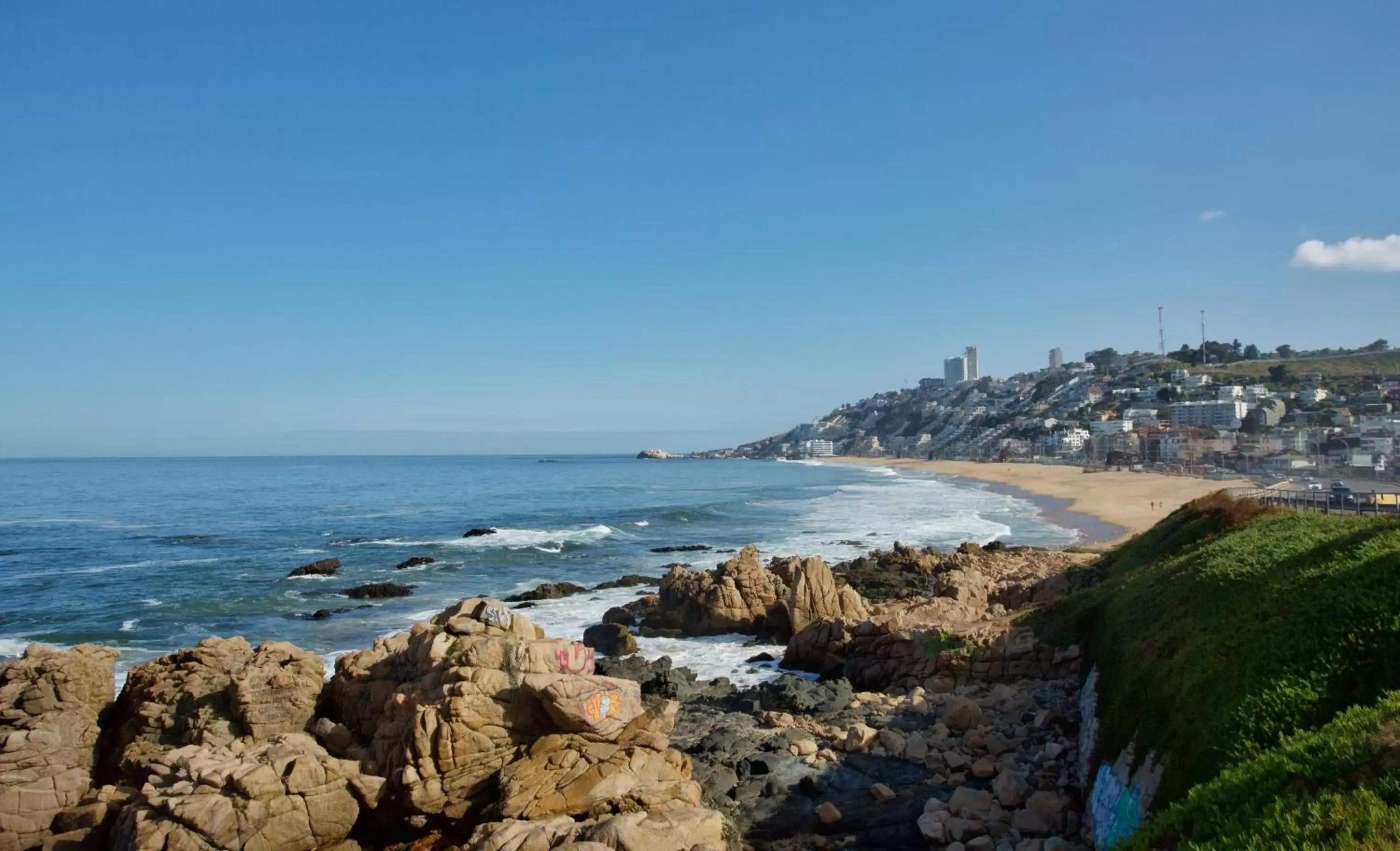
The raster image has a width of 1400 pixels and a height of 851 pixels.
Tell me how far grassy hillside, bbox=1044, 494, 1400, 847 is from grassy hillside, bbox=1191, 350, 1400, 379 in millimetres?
149517

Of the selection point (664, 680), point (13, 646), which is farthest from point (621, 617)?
point (13, 646)

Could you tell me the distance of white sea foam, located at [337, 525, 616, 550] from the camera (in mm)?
46719

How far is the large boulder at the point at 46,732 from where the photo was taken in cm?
1172

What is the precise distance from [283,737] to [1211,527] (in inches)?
799

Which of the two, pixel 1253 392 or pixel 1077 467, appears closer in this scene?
pixel 1077 467

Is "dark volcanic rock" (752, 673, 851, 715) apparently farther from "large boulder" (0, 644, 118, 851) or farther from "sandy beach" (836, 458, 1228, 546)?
"sandy beach" (836, 458, 1228, 546)

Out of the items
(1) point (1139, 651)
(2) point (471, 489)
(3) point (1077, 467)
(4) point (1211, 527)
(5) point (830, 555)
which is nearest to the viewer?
(1) point (1139, 651)

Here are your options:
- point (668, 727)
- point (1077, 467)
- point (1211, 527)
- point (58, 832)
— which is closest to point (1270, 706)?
point (668, 727)

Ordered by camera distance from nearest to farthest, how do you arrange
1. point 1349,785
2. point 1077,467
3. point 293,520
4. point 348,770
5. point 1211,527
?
point 1349,785
point 348,770
point 1211,527
point 293,520
point 1077,467

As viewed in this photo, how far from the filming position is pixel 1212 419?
11812cm

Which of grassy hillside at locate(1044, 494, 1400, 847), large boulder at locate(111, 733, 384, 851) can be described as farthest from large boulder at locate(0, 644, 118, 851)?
grassy hillside at locate(1044, 494, 1400, 847)

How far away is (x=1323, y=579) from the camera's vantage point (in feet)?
32.0

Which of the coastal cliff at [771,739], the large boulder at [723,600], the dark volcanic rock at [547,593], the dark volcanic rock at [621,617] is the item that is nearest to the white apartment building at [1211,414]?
the dark volcanic rock at [547,593]

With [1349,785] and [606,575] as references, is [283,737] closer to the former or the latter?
[1349,785]
